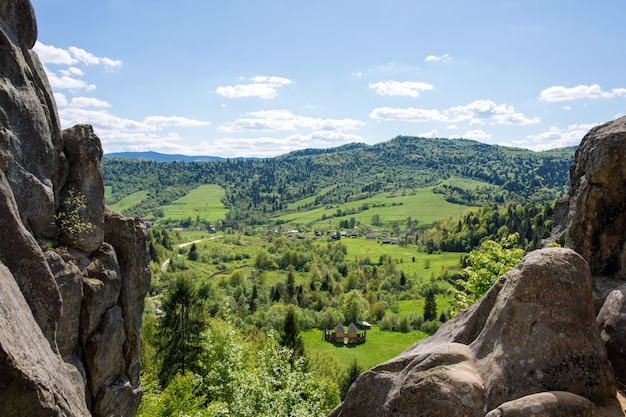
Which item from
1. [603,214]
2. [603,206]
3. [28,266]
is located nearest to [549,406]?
[603,214]

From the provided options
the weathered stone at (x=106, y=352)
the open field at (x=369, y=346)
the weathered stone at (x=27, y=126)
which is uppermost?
the weathered stone at (x=27, y=126)

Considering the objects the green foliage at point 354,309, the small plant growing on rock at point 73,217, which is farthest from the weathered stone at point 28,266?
the green foliage at point 354,309

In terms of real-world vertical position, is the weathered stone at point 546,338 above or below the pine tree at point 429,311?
above

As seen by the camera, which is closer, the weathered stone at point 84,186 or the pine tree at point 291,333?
the weathered stone at point 84,186

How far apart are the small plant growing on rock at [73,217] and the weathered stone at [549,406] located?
744 inches

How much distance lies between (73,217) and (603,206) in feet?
72.5

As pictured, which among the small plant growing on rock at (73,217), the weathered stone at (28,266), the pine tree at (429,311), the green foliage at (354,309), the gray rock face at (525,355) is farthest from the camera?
the green foliage at (354,309)

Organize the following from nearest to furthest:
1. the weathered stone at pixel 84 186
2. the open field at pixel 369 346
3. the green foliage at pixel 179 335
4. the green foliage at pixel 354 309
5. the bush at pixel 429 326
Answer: the weathered stone at pixel 84 186
the green foliage at pixel 179 335
the open field at pixel 369 346
the bush at pixel 429 326
the green foliage at pixel 354 309

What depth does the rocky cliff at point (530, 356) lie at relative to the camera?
418 inches

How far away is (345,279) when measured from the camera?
181 m

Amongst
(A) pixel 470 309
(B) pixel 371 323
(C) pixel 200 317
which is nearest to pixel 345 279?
(B) pixel 371 323

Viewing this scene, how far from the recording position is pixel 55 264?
60.8 feet

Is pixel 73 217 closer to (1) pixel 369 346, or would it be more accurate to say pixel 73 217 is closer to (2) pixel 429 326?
(1) pixel 369 346

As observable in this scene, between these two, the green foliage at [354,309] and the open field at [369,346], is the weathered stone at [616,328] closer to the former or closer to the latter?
the open field at [369,346]
